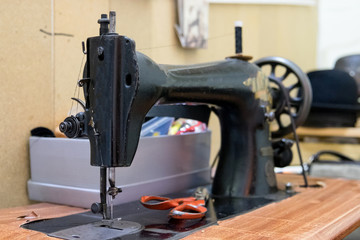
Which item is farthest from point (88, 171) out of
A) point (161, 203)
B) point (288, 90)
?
point (288, 90)

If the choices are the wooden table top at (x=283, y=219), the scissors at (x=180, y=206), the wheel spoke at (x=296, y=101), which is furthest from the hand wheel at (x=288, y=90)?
the scissors at (x=180, y=206)

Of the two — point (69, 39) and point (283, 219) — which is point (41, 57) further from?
point (283, 219)

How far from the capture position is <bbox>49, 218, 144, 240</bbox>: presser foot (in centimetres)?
67

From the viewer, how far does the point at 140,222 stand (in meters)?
0.76

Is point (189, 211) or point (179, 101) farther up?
point (179, 101)

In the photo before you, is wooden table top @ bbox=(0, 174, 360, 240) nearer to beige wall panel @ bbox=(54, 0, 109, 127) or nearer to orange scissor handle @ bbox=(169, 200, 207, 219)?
orange scissor handle @ bbox=(169, 200, 207, 219)

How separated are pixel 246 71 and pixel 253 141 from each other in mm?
159

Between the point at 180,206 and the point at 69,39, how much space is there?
445 mm

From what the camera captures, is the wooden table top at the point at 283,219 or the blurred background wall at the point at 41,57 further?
the blurred background wall at the point at 41,57

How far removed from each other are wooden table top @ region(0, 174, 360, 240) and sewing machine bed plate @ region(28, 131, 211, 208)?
3cm

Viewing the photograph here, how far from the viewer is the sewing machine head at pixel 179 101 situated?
688mm

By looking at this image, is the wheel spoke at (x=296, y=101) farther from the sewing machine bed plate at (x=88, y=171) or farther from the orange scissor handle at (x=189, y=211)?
the orange scissor handle at (x=189, y=211)

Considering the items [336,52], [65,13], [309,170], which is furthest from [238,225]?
[336,52]

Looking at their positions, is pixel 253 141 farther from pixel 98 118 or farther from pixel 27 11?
pixel 27 11
